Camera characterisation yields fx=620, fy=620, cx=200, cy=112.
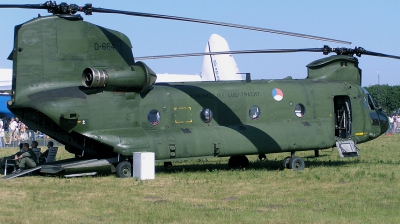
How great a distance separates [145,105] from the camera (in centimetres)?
1817

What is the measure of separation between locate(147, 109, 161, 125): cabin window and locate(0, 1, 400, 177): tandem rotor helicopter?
30 millimetres

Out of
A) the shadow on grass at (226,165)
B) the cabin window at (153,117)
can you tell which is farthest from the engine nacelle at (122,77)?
the shadow on grass at (226,165)

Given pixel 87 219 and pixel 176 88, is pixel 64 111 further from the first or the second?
→ pixel 87 219

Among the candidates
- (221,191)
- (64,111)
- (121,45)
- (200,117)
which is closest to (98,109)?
(64,111)

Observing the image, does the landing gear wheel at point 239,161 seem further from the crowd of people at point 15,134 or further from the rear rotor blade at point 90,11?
the crowd of people at point 15,134

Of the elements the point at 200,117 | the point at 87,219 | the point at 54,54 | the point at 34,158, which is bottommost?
the point at 87,219

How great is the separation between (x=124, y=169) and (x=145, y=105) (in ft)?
6.53

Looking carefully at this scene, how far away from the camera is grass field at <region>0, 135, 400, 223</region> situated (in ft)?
37.1

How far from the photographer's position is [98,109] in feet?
57.0

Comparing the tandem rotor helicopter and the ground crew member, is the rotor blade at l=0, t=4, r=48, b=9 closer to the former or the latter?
the tandem rotor helicopter

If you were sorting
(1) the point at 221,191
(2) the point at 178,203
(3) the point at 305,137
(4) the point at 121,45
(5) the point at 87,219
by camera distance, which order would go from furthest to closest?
(3) the point at 305,137 < (4) the point at 121,45 < (1) the point at 221,191 < (2) the point at 178,203 < (5) the point at 87,219

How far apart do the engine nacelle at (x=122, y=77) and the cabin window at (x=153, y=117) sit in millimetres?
742

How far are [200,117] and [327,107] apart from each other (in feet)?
15.0

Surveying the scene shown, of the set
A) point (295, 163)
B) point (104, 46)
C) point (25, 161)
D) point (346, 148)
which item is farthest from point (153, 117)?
point (346, 148)
